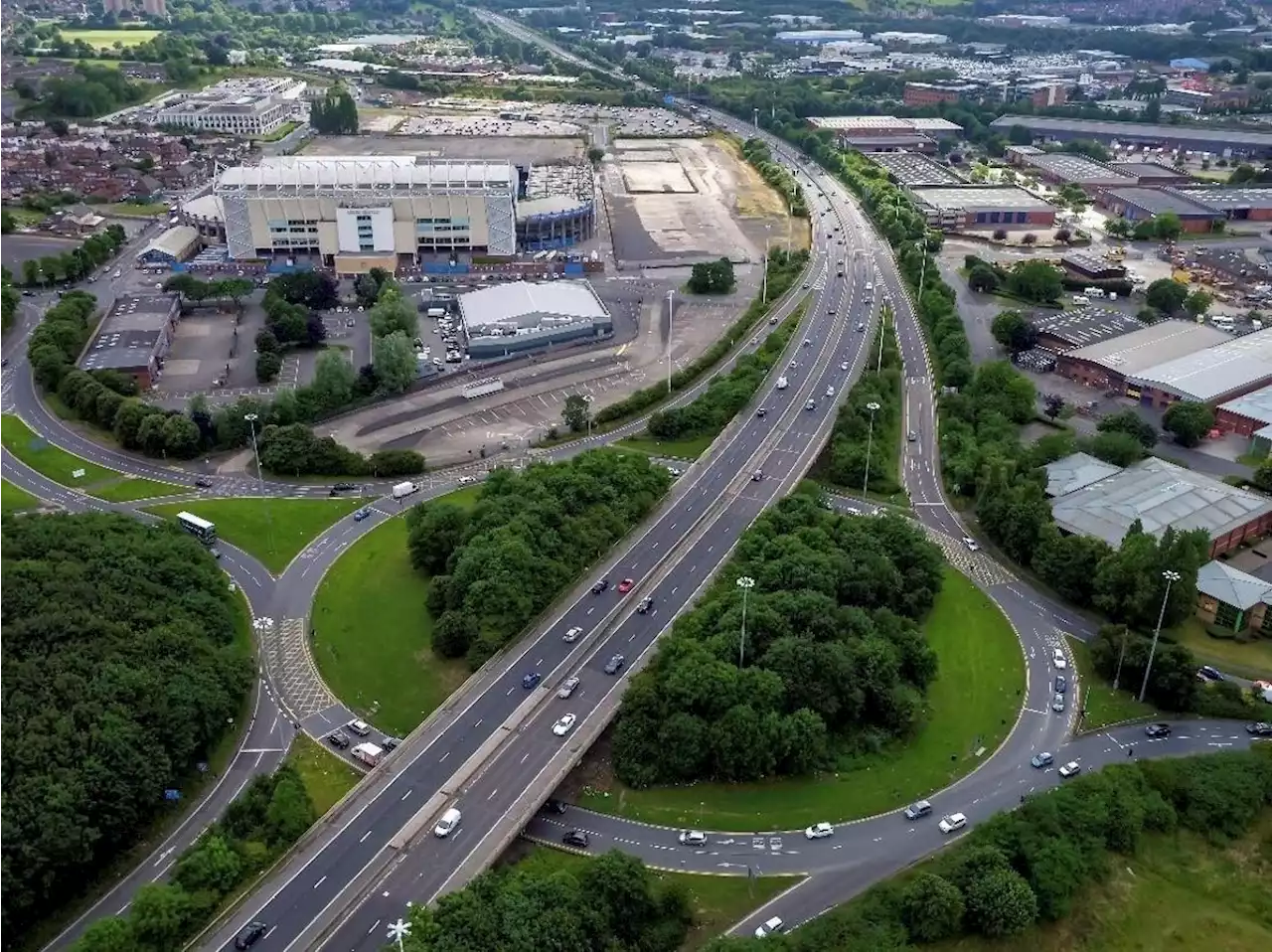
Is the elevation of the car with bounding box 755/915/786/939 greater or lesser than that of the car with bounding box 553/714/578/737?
lesser

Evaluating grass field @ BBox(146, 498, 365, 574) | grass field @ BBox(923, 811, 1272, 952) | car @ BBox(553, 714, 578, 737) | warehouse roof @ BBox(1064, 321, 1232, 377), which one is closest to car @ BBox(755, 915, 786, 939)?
grass field @ BBox(923, 811, 1272, 952)

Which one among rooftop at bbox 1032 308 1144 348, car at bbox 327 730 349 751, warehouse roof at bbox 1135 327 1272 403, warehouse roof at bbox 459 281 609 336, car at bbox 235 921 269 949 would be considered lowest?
car at bbox 327 730 349 751

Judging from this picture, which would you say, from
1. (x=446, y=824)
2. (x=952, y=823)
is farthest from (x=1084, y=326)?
(x=446, y=824)

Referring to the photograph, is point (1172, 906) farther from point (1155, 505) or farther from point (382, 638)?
point (382, 638)

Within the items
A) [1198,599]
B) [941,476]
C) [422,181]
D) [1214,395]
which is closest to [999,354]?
[1214,395]

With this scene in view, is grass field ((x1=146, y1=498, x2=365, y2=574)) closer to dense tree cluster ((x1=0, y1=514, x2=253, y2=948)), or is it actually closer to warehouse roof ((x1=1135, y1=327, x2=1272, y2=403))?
dense tree cluster ((x1=0, y1=514, x2=253, y2=948))

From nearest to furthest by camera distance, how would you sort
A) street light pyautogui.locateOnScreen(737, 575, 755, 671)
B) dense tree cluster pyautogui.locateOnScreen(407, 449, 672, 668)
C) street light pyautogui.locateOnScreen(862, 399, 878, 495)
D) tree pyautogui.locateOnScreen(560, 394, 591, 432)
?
street light pyautogui.locateOnScreen(737, 575, 755, 671)
dense tree cluster pyautogui.locateOnScreen(407, 449, 672, 668)
street light pyautogui.locateOnScreen(862, 399, 878, 495)
tree pyautogui.locateOnScreen(560, 394, 591, 432)

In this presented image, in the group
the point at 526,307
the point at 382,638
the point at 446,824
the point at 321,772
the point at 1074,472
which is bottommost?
the point at 382,638
